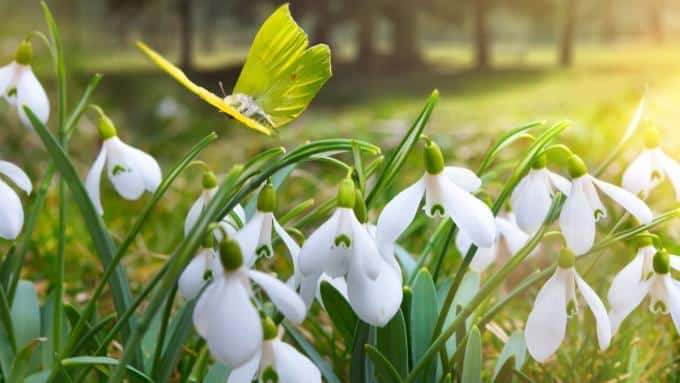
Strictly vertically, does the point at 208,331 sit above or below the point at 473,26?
below

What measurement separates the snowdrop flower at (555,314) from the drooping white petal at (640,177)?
7.1 inches

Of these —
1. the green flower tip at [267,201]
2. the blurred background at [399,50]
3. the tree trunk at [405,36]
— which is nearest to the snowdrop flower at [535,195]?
the green flower tip at [267,201]

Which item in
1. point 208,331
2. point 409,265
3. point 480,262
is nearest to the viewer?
point 208,331

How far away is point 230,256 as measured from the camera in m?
0.48

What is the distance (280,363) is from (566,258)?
0.20 meters

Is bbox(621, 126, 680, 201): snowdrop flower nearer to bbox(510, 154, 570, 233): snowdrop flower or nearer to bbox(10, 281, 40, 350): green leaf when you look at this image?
bbox(510, 154, 570, 233): snowdrop flower

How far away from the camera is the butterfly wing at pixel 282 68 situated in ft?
1.90

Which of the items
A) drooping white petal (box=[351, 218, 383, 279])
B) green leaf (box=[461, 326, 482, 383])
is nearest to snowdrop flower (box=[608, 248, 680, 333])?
green leaf (box=[461, 326, 482, 383])

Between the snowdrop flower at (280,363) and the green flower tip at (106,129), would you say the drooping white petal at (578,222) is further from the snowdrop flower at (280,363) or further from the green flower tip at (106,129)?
the green flower tip at (106,129)

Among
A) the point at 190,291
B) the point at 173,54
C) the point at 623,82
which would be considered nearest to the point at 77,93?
the point at 173,54

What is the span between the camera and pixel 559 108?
199 inches

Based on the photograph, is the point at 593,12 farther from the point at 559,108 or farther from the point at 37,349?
the point at 37,349

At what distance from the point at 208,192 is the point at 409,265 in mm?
373

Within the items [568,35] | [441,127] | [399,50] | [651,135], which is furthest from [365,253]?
[568,35]
